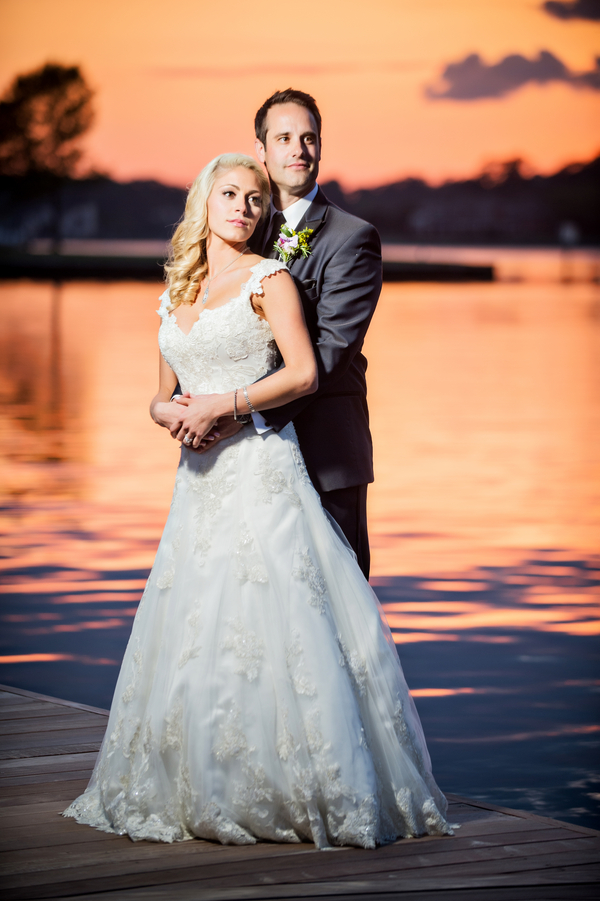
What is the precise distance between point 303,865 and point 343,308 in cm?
137

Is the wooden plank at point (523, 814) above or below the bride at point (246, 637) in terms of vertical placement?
below

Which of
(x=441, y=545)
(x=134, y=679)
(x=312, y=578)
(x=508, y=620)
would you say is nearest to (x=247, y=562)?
(x=312, y=578)

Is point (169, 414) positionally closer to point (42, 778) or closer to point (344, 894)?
point (42, 778)

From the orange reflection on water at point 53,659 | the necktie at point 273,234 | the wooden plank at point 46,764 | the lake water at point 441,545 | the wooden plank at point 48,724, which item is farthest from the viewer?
the orange reflection on water at point 53,659

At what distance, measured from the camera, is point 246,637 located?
329cm

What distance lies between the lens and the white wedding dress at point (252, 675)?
3234mm

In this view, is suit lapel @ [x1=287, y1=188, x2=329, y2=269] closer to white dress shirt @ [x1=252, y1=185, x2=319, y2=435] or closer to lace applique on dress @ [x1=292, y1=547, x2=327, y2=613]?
white dress shirt @ [x1=252, y1=185, x2=319, y2=435]

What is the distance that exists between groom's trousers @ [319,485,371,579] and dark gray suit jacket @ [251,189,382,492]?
0.05 m

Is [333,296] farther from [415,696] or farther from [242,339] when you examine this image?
[415,696]

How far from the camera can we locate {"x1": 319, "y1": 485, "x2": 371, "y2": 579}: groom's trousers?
11.9 ft

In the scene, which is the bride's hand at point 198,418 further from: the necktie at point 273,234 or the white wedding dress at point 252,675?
the necktie at point 273,234

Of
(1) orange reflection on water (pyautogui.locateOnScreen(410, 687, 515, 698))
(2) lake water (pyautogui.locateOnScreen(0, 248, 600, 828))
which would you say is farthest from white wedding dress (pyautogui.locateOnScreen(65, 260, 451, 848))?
(1) orange reflection on water (pyautogui.locateOnScreen(410, 687, 515, 698))

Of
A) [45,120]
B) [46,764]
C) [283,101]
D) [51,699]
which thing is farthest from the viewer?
[45,120]

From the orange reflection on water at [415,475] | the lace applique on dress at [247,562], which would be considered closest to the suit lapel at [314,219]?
the lace applique on dress at [247,562]
